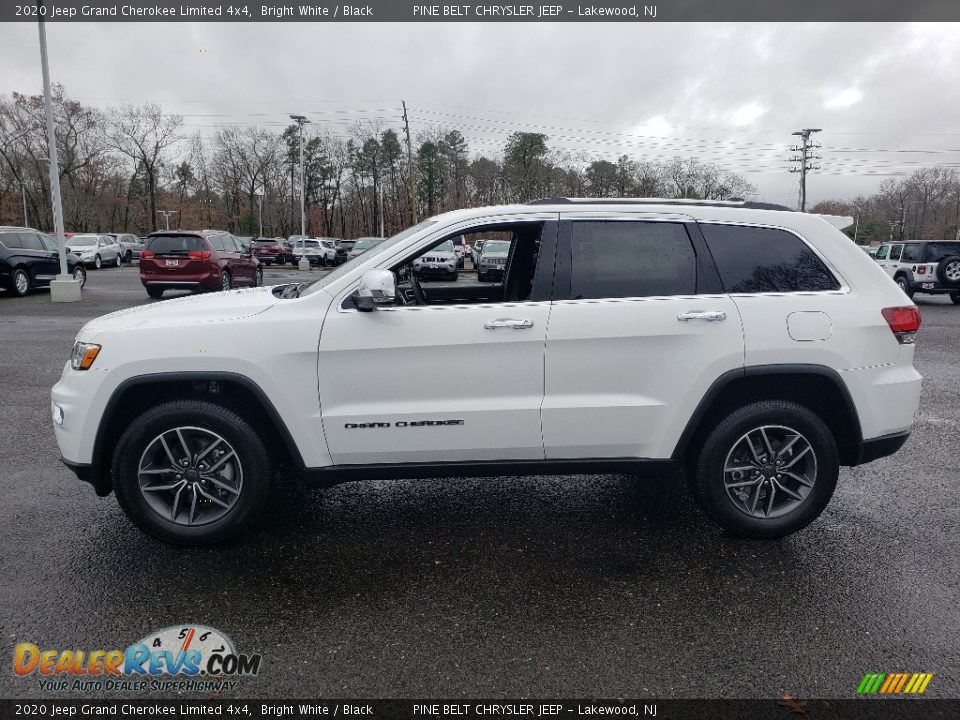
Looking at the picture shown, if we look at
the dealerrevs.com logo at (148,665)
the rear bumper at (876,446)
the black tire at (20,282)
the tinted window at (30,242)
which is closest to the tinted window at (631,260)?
the rear bumper at (876,446)

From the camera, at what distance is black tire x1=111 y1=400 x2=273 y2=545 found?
3.55 metres

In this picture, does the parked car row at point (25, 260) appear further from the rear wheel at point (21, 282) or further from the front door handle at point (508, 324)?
the front door handle at point (508, 324)

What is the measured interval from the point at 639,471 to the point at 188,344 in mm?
2578

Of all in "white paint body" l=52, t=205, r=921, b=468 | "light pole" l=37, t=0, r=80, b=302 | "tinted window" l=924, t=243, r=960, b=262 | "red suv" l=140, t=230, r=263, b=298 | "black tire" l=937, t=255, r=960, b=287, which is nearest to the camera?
"white paint body" l=52, t=205, r=921, b=468

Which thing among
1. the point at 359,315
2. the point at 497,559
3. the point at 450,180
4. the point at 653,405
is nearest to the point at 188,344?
the point at 359,315

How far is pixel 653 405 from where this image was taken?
3639mm

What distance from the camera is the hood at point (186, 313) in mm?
3604

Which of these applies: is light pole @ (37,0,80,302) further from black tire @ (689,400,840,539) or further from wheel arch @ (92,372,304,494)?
black tire @ (689,400,840,539)

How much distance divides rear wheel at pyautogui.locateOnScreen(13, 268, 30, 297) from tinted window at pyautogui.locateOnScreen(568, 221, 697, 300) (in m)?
19.0

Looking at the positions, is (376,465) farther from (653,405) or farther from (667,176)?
(667,176)

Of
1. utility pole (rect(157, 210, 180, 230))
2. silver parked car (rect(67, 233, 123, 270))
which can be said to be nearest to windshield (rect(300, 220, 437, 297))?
silver parked car (rect(67, 233, 123, 270))

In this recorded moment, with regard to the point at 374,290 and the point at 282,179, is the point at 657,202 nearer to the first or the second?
the point at 374,290

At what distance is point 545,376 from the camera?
11.8ft

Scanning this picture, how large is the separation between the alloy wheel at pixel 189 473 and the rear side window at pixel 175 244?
1401 cm
